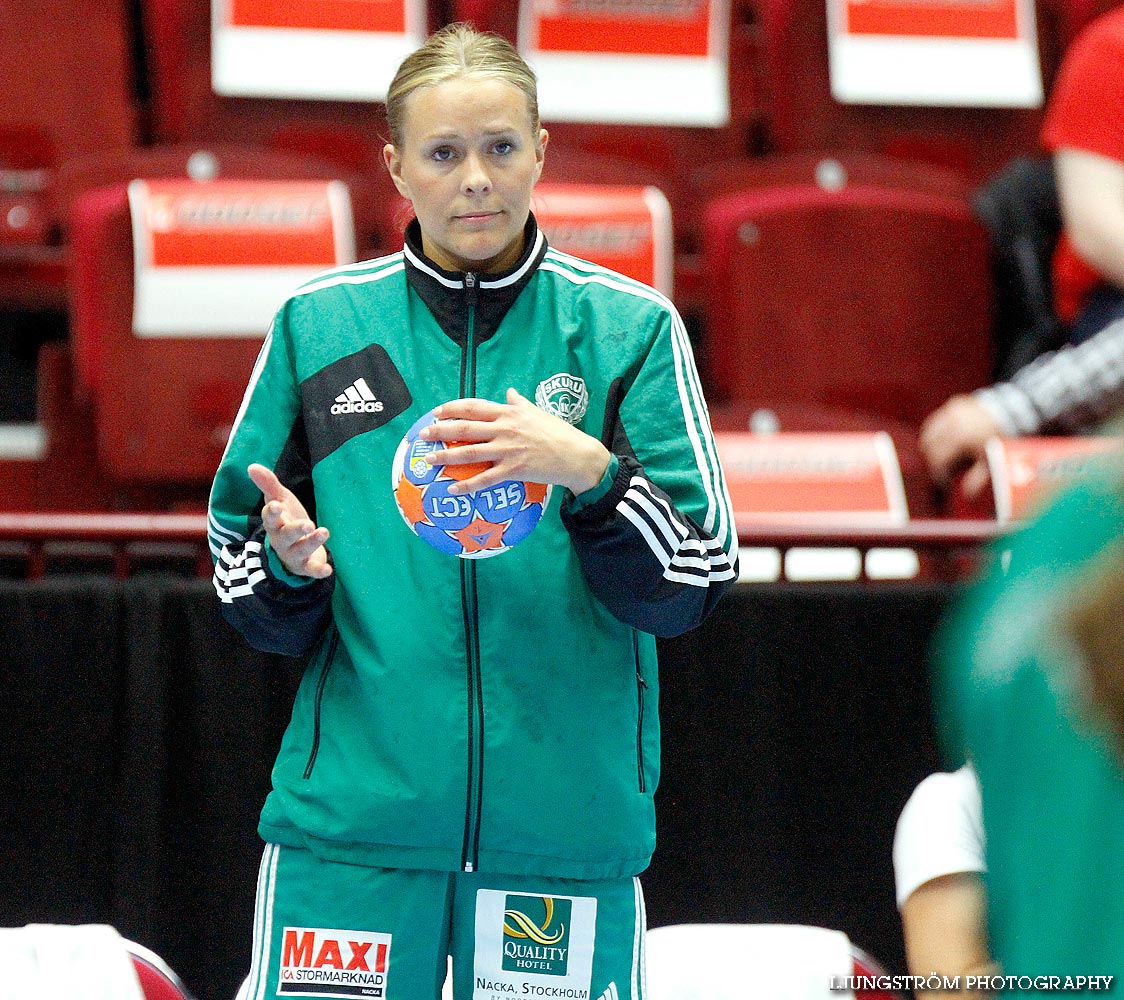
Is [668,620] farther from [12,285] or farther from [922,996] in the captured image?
[12,285]

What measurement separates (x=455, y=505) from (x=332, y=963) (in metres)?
0.51

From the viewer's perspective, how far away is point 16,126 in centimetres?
404

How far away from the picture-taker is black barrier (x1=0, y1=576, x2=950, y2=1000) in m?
2.45

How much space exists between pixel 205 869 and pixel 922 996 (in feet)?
4.56

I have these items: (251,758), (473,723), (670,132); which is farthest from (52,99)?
(473,723)

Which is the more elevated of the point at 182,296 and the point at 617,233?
the point at 617,233

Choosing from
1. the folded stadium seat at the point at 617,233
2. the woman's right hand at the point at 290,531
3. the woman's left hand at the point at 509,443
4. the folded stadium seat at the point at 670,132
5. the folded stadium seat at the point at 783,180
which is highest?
the folded stadium seat at the point at 670,132

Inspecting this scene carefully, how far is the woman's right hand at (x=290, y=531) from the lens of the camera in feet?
5.38

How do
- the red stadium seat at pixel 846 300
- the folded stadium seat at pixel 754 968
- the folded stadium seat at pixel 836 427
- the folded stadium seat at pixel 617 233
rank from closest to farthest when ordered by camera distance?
the folded stadium seat at pixel 754 968, the folded stadium seat at pixel 836 427, the folded stadium seat at pixel 617 233, the red stadium seat at pixel 846 300

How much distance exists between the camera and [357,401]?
5.78 feet

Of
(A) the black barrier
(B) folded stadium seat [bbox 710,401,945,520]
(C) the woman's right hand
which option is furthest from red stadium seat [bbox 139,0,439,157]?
(C) the woman's right hand

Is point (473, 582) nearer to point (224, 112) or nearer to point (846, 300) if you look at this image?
point (846, 300)

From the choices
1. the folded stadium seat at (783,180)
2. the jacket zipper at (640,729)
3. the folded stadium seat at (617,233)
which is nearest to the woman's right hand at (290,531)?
the jacket zipper at (640,729)

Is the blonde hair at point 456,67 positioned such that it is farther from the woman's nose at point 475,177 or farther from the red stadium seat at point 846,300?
the red stadium seat at point 846,300
